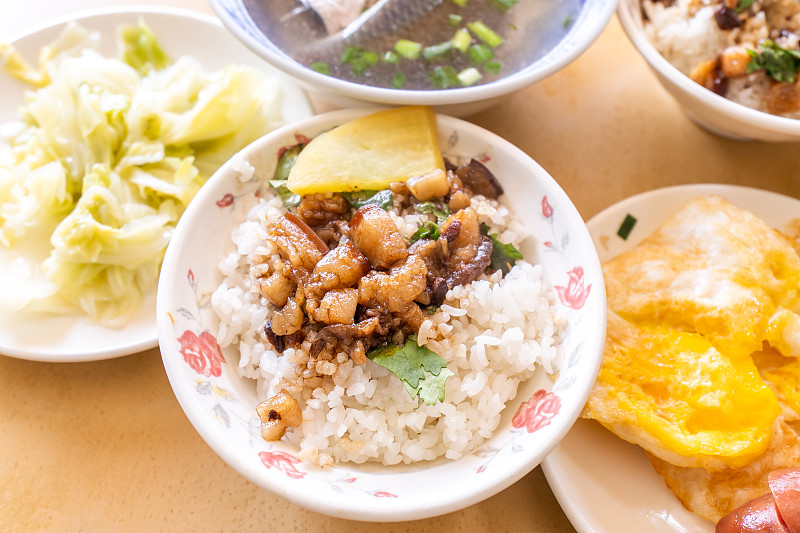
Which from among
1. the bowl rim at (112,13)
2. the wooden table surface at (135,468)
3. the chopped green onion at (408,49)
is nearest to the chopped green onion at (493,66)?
the chopped green onion at (408,49)

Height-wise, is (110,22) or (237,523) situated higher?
(110,22)

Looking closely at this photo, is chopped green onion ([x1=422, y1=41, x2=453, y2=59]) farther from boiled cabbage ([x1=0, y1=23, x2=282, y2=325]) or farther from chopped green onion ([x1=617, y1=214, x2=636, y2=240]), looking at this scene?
chopped green onion ([x1=617, y1=214, x2=636, y2=240])

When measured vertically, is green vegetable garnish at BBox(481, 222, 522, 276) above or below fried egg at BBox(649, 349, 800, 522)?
above

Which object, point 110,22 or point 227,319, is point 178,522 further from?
point 110,22

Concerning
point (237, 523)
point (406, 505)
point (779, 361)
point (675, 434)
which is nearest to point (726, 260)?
point (779, 361)

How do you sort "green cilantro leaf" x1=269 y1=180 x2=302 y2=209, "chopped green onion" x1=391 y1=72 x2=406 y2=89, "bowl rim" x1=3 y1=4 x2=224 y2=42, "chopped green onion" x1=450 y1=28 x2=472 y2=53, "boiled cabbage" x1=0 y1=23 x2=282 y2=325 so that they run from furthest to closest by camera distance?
1. "bowl rim" x1=3 y1=4 x2=224 y2=42
2. "chopped green onion" x1=450 y1=28 x2=472 y2=53
3. "chopped green onion" x1=391 y1=72 x2=406 y2=89
4. "boiled cabbage" x1=0 y1=23 x2=282 y2=325
5. "green cilantro leaf" x1=269 y1=180 x2=302 y2=209

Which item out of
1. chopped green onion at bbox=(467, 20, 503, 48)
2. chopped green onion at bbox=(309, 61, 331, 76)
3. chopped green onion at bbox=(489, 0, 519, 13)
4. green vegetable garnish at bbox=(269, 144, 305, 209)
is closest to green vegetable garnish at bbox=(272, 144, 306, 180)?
green vegetable garnish at bbox=(269, 144, 305, 209)
